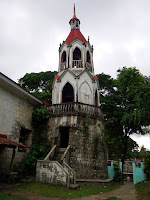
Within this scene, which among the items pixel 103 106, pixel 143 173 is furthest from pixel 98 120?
pixel 143 173

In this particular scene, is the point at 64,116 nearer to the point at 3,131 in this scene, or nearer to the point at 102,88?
the point at 3,131

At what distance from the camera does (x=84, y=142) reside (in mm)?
12023

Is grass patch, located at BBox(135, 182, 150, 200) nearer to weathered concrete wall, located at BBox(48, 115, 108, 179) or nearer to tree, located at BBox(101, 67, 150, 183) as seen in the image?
weathered concrete wall, located at BBox(48, 115, 108, 179)

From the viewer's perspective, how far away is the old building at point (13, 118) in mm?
10812

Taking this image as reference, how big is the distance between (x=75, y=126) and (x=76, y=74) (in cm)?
556

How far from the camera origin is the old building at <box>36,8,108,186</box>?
965 cm

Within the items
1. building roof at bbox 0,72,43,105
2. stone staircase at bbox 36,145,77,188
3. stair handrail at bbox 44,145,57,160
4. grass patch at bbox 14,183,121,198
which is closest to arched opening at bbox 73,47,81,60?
building roof at bbox 0,72,43,105

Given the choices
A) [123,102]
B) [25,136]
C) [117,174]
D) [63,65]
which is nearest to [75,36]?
[63,65]

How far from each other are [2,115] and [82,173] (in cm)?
656

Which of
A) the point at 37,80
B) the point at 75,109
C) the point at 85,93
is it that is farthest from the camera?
the point at 37,80

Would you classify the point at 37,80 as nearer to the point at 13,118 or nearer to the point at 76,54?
the point at 76,54

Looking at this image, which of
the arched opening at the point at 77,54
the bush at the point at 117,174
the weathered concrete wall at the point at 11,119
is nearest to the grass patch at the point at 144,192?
the bush at the point at 117,174

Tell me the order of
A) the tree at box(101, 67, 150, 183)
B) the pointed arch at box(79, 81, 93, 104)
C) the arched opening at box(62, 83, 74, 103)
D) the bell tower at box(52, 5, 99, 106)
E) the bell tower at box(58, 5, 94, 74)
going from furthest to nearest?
the arched opening at box(62, 83, 74, 103) < the bell tower at box(58, 5, 94, 74) < the tree at box(101, 67, 150, 183) < the bell tower at box(52, 5, 99, 106) < the pointed arch at box(79, 81, 93, 104)

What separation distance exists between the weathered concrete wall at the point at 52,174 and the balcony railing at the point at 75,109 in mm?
4287
